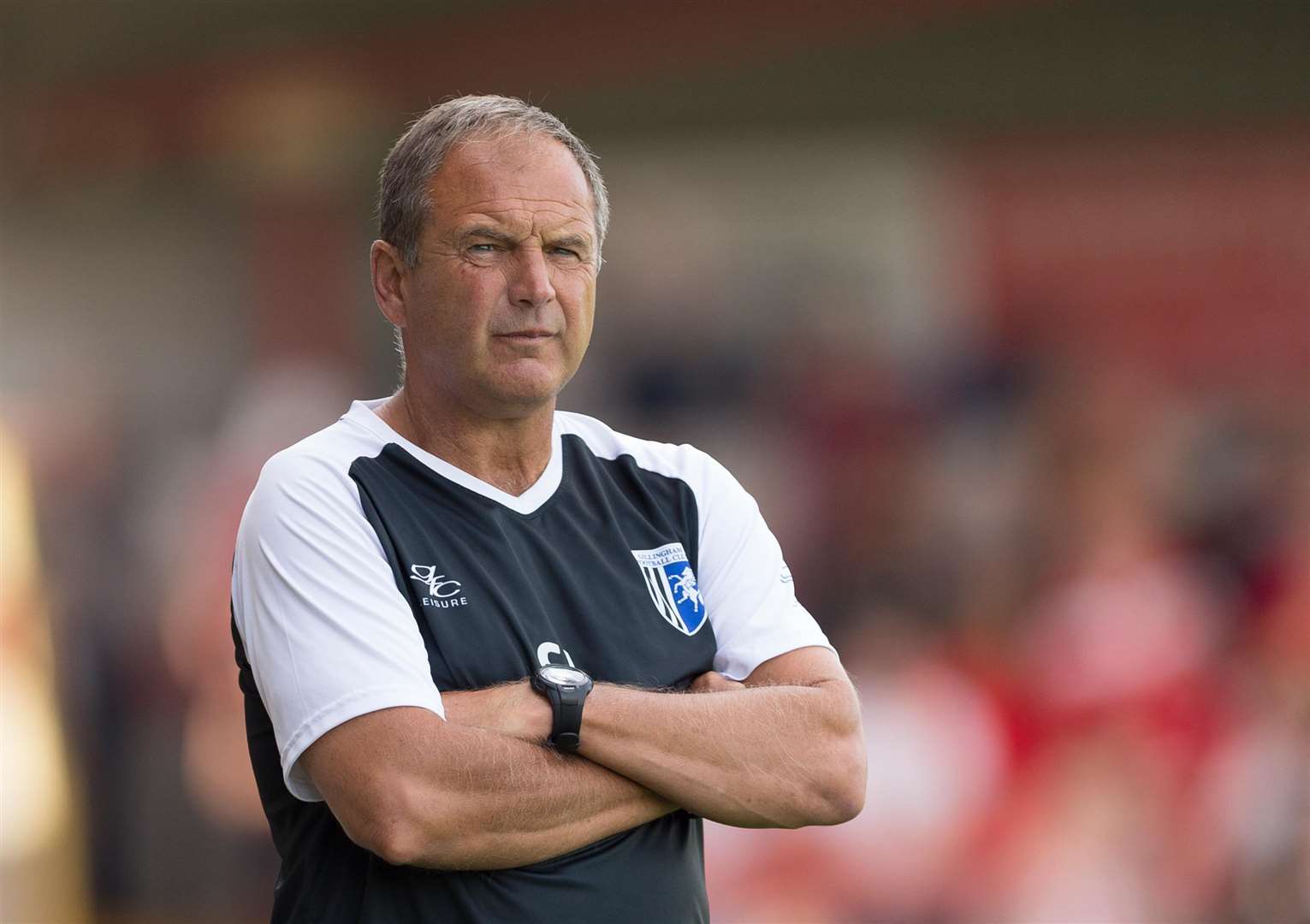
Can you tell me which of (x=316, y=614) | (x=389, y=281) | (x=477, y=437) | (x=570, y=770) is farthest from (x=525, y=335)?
(x=570, y=770)

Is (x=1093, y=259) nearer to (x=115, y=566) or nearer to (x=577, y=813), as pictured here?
(x=115, y=566)

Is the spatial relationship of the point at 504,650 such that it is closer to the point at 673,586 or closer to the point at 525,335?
the point at 673,586

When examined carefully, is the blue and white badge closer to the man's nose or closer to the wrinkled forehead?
the man's nose

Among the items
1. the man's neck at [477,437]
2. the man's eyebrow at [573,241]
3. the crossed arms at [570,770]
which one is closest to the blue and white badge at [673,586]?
the crossed arms at [570,770]

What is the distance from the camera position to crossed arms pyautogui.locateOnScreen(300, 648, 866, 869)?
7.02 ft

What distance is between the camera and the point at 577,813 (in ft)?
7.27

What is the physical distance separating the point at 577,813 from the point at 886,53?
31.1 ft

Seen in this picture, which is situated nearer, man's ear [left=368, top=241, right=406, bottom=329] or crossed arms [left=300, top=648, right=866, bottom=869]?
crossed arms [left=300, top=648, right=866, bottom=869]

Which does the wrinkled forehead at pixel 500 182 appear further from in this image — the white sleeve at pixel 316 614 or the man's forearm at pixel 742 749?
the man's forearm at pixel 742 749

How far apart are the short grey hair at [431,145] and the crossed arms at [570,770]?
0.75m

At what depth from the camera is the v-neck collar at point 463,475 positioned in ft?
8.05

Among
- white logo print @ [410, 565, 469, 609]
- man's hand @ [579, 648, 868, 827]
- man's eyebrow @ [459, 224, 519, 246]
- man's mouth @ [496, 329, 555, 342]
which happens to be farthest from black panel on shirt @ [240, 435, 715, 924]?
man's eyebrow @ [459, 224, 519, 246]

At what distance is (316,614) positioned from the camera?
2.23m

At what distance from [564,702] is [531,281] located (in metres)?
0.66
